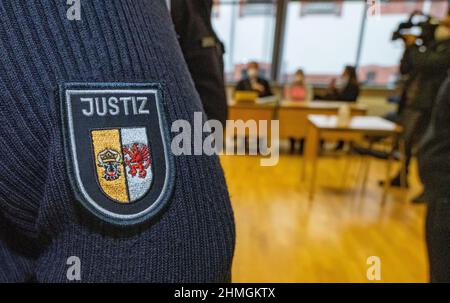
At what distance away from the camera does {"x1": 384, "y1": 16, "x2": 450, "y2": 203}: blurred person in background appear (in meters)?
2.43

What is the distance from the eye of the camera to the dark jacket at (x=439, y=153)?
2.16 feet

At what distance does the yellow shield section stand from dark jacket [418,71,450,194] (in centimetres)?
63

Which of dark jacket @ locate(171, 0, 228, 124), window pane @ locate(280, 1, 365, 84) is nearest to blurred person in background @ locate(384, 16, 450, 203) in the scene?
dark jacket @ locate(171, 0, 228, 124)

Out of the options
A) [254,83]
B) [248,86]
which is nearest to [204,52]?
[248,86]

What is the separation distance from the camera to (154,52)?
20 cm

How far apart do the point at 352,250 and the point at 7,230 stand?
2.21 m

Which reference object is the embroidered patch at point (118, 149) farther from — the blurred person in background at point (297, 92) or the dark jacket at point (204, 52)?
the blurred person in background at point (297, 92)

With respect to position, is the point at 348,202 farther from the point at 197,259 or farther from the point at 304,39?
the point at 304,39

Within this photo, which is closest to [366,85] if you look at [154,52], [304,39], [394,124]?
[304,39]

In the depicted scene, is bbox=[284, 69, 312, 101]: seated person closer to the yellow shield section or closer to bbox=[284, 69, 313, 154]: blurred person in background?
bbox=[284, 69, 313, 154]: blurred person in background

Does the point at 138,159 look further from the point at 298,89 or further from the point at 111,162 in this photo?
the point at 298,89

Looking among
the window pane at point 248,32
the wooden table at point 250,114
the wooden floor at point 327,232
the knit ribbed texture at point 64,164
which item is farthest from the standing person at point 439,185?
the window pane at point 248,32

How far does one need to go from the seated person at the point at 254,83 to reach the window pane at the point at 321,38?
1.35 meters

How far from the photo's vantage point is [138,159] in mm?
186
